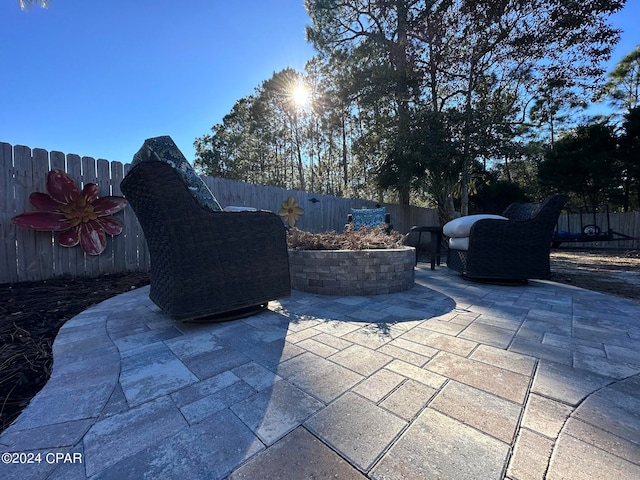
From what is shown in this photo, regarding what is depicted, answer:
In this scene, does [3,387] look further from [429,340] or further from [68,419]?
[429,340]

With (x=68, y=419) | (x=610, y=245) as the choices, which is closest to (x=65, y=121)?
(x=68, y=419)

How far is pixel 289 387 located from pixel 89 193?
393cm

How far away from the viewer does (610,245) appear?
8969 millimetres

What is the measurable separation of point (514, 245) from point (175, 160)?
3.62m

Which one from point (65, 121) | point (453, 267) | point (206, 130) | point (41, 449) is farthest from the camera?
point (206, 130)

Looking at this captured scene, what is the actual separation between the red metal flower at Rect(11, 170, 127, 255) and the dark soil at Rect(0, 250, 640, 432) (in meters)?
0.52

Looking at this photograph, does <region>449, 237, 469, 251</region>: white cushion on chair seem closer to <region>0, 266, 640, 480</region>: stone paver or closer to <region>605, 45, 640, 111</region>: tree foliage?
<region>0, 266, 640, 480</region>: stone paver

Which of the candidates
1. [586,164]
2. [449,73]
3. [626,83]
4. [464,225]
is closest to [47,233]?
[464,225]

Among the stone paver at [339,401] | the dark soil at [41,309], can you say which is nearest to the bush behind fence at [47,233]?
the dark soil at [41,309]

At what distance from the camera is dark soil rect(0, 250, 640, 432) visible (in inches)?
48.2

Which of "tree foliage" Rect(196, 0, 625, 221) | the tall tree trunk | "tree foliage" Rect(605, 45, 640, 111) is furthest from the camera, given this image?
"tree foliage" Rect(605, 45, 640, 111)

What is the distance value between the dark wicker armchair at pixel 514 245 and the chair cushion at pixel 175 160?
3.04 m

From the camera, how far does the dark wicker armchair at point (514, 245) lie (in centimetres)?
315

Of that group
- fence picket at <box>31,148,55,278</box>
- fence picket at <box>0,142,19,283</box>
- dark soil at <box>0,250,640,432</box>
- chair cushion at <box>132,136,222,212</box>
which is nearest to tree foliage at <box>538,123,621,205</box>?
dark soil at <box>0,250,640,432</box>
